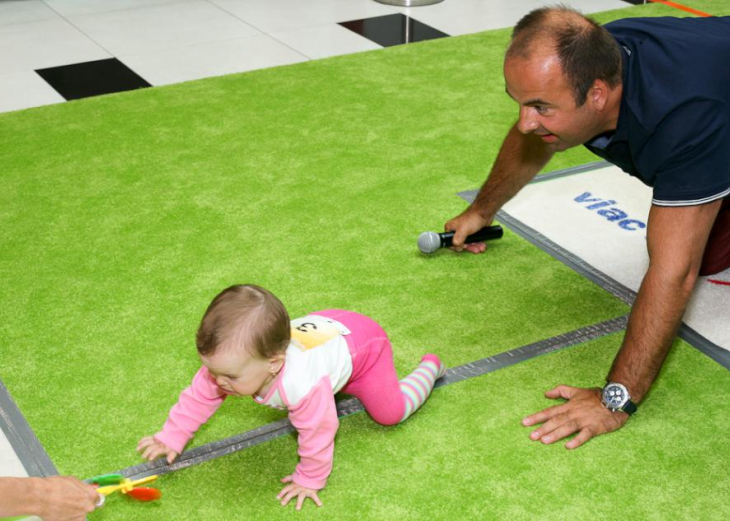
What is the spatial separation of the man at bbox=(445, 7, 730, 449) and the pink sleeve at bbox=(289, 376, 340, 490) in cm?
36

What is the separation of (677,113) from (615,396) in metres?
0.46

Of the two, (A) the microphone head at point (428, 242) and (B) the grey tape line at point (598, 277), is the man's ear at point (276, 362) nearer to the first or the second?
(A) the microphone head at point (428, 242)

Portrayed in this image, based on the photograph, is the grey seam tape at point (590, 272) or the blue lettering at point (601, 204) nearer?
the grey seam tape at point (590, 272)

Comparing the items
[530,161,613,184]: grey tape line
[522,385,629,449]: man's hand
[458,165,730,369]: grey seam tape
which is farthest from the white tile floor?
[522,385,629,449]: man's hand

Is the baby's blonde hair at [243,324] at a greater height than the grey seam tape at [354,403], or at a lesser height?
greater

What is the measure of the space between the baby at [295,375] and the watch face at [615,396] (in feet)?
0.95

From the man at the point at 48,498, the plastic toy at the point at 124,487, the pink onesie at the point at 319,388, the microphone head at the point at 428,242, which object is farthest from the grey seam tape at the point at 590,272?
the man at the point at 48,498

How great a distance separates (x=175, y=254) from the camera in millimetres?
1916

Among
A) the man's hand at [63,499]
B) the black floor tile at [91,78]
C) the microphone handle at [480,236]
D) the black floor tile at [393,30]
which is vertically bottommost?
the black floor tile at [393,30]

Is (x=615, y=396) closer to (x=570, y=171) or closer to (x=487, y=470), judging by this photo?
(x=487, y=470)

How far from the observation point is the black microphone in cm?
188

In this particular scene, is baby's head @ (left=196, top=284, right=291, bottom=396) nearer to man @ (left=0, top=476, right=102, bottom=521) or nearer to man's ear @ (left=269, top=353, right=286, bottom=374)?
man's ear @ (left=269, top=353, right=286, bottom=374)

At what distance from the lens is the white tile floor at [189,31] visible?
118 inches

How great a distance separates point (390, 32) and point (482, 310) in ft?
6.18
